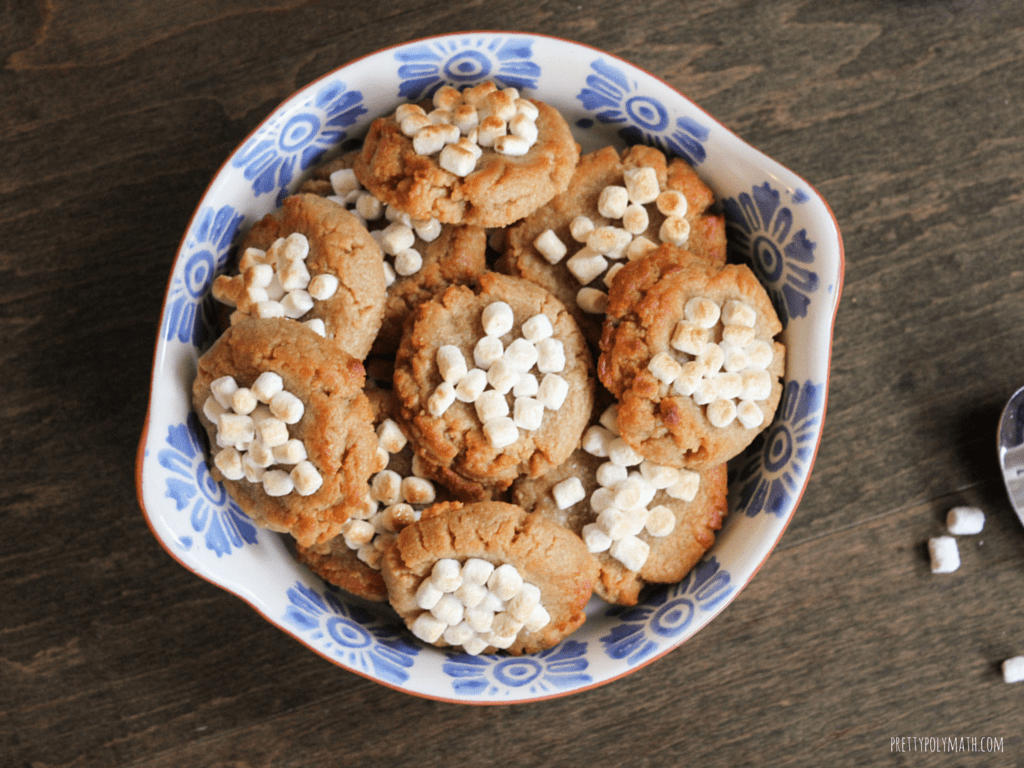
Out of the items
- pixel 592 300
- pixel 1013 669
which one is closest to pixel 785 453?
pixel 592 300

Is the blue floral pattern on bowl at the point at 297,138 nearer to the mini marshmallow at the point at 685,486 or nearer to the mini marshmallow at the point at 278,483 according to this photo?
the mini marshmallow at the point at 278,483

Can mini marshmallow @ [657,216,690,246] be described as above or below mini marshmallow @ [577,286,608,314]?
above

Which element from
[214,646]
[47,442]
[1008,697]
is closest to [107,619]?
[214,646]

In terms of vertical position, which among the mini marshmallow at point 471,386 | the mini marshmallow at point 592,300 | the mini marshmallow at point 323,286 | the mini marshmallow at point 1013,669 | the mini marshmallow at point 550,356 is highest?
the mini marshmallow at point 323,286

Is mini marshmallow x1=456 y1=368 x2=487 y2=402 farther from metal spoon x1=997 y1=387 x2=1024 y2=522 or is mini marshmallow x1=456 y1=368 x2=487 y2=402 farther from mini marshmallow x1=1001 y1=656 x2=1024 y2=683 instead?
mini marshmallow x1=1001 y1=656 x2=1024 y2=683

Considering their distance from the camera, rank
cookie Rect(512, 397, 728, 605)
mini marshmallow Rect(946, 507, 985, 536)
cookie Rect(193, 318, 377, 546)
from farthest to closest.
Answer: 1. mini marshmallow Rect(946, 507, 985, 536)
2. cookie Rect(512, 397, 728, 605)
3. cookie Rect(193, 318, 377, 546)

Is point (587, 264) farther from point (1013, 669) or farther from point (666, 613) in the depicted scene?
point (1013, 669)

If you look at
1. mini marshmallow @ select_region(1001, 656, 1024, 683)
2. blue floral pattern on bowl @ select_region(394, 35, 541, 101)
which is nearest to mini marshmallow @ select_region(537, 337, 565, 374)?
blue floral pattern on bowl @ select_region(394, 35, 541, 101)

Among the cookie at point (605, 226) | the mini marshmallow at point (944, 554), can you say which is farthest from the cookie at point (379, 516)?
the mini marshmallow at point (944, 554)
